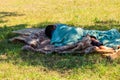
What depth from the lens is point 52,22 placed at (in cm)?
1055

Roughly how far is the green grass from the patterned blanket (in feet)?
0.50

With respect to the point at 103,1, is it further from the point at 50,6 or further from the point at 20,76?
the point at 20,76

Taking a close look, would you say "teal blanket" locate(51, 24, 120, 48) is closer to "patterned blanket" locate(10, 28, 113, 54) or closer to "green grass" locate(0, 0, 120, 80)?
"patterned blanket" locate(10, 28, 113, 54)

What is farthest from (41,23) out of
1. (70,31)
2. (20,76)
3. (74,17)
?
(20,76)

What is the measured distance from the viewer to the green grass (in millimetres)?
6305

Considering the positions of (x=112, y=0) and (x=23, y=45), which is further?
(x=112, y=0)

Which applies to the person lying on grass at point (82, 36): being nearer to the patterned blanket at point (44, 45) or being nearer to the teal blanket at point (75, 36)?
the teal blanket at point (75, 36)

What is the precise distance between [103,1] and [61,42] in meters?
6.69

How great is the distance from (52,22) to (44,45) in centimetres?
275

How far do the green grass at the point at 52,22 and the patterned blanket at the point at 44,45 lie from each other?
15 centimetres

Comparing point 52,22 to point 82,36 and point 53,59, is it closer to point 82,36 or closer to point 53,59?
point 82,36

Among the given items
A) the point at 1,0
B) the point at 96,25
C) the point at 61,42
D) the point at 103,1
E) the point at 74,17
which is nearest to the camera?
the point at 61,42

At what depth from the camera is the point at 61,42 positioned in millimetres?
7805

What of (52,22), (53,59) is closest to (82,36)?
(53,59)
